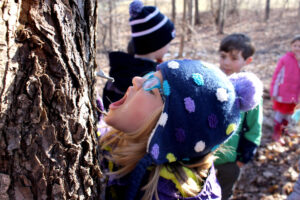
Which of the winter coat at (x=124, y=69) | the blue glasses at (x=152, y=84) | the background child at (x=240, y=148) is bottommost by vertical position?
the background child at (x=240, y=148)

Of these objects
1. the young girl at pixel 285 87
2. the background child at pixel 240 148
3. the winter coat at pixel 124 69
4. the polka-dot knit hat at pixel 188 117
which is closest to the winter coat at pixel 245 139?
the background child at pixel 240 148

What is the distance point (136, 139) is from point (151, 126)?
0.14m

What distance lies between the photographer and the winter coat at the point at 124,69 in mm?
2572

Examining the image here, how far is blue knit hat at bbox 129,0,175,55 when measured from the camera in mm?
2828

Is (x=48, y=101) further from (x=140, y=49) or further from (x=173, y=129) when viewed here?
(x=140, y=49)

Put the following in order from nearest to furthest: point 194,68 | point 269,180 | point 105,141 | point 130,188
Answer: point 130,188 → point 194,68 → point 105,141 → point 269,180

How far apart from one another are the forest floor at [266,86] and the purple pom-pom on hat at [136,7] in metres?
2.73

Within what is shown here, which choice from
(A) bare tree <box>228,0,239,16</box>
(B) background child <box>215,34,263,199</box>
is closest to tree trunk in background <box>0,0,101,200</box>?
(B) background child <box>215,34,263,199</box>

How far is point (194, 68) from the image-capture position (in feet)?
4.85

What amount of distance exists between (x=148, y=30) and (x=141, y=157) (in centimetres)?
174

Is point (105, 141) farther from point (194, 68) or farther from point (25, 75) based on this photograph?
point (25, 75)

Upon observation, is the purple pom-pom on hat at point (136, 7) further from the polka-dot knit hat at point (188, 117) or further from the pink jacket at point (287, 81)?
the pink jacket at point (287, 81)

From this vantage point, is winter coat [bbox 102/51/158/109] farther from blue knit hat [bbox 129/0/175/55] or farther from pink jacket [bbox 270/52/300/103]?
pink jacket [bbox 270/52/300/103]

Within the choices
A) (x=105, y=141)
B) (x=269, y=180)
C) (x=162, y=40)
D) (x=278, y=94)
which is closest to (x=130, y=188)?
(x=105, y=141)
